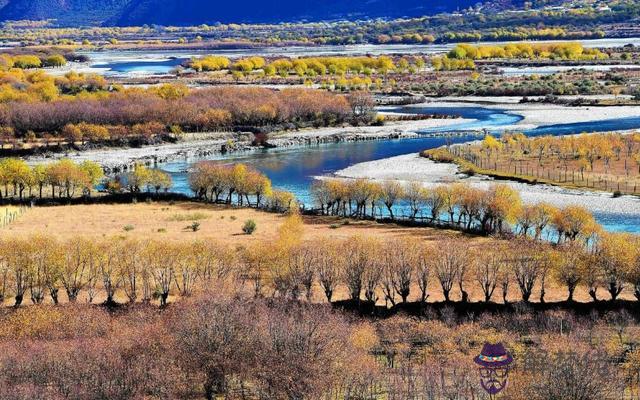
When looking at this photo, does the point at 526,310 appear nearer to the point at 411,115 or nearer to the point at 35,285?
the point at 35,285

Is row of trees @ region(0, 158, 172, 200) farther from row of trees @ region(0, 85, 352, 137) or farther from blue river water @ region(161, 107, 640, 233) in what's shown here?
row of trees @ region(0, 85, 352, 137)

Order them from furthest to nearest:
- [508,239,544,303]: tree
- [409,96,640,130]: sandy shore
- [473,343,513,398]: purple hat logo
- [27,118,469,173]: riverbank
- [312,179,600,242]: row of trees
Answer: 1. [409,96,640,130]: sandy shore
2. [27,118,469,173]: riverbank
3. [312,179,600,242]: row of trees
4. [508,239,544,303]: tree
5. [473,343,513,398]: purple hat logo

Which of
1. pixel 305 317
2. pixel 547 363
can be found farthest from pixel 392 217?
pixel 547 363

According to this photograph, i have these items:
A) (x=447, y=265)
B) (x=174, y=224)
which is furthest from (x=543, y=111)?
(x=447, y=265)

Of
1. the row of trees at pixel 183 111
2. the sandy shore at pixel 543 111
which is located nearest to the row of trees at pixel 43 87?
the row of trees at pixel 183 111

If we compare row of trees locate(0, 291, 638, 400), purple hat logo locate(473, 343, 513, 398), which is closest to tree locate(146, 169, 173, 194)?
row of trees locate(0, 291, 638, 400)

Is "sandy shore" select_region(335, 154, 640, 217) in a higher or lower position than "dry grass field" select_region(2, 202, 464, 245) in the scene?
higher
